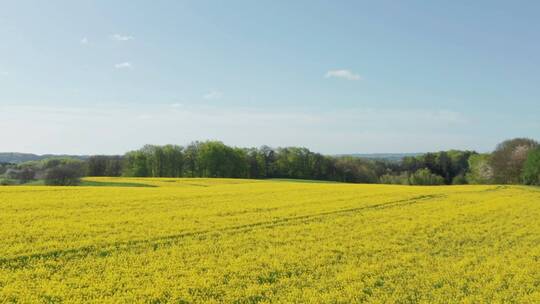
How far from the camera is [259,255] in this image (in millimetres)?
15102

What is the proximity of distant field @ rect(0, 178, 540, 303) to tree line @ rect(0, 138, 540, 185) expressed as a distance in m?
72.4

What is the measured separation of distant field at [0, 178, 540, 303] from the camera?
37.2 ft

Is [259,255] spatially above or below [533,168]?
below

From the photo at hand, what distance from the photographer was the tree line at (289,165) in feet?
298

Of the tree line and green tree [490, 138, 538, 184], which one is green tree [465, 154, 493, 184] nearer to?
the tree line

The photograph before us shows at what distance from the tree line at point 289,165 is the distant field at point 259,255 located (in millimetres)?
72428

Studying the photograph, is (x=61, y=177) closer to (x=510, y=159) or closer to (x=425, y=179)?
(x=510, y=159)

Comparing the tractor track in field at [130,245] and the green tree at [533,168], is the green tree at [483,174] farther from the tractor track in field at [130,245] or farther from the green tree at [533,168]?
the tractor track in field at [130,245]

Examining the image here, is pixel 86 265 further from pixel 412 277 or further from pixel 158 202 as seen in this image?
pixel 158 202

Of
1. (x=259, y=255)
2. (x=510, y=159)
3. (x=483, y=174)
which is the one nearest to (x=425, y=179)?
(x=483, y=174)

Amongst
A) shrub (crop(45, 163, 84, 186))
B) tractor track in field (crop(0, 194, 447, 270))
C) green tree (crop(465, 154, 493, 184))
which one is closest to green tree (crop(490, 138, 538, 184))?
→ green tree (crop(465, 154, 493, 184))

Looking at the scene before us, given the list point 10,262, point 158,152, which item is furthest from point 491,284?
point 158,152

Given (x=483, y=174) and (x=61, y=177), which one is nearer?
(x=61, y=177)

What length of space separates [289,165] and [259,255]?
109358mm
